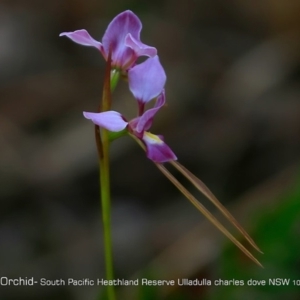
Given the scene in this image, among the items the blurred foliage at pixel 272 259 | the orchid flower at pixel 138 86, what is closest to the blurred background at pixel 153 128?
the blurred foliage at pixel 272 259

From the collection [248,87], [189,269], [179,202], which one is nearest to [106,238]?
[189,269]

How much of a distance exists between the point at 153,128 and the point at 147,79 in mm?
627

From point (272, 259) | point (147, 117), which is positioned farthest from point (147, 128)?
point (272, 259)

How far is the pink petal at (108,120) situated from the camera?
0.36 m

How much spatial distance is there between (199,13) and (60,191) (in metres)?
0.38

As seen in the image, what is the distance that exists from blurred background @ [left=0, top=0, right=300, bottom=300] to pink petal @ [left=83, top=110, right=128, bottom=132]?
43cm

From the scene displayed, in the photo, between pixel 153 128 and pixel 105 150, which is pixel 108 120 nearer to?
pixel 105 150

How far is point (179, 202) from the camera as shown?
0.97m

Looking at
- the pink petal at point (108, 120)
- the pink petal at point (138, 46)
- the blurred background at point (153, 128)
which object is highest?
the pink petal at point (138, 46)

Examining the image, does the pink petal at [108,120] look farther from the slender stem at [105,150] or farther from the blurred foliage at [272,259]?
the blurred foliage at [272,259]

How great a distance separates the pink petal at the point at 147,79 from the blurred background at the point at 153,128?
41 centimetres

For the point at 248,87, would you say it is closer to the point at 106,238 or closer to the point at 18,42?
the point at 18,42

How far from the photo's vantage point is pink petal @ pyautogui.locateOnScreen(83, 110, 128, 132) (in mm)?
363

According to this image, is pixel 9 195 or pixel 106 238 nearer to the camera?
pixel 106 238
